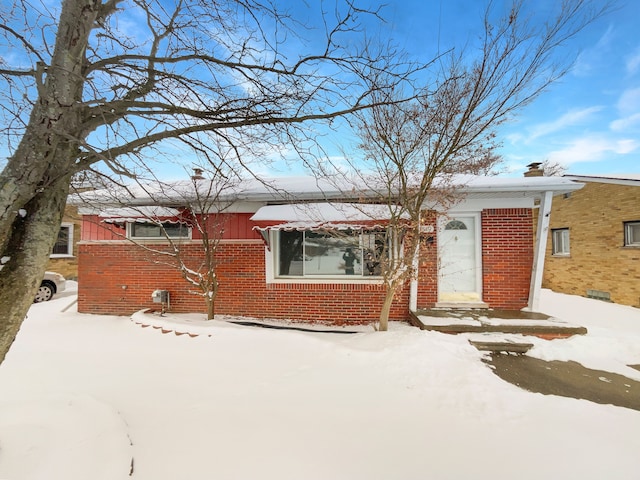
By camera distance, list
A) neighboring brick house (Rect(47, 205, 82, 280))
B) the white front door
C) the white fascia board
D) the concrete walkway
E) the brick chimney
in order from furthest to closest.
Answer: neighboring brick house (Rect(47, 205, 82, 280)), the brick chimney, the white front door, the white fascia board, the concrete walkway

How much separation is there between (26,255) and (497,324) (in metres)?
8.01

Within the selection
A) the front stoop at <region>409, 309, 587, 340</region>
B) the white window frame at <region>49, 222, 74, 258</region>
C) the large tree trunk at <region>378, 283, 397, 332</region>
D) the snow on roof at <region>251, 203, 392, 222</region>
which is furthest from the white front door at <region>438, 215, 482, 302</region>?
the white window frame at <region>49, 222, 74, 258</region>

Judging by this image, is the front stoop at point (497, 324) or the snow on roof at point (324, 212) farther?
the snow on roof at point (324, 212)

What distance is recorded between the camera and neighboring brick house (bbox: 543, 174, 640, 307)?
11511 millimetres

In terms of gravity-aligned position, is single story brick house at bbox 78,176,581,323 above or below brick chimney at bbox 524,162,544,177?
below

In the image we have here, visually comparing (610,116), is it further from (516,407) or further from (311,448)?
(311,448)

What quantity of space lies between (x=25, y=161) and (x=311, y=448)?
4041 mm

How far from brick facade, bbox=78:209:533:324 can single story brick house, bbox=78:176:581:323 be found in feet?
0.09

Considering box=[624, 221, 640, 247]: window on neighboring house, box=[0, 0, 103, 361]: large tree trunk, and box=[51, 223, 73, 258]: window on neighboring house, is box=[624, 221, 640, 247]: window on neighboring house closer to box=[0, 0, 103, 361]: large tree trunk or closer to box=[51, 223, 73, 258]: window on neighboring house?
box=[0, 0, 103, 361]: large tree trunk

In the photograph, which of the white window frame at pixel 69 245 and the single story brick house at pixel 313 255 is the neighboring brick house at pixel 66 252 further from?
the single story brick house at pixel 313 255

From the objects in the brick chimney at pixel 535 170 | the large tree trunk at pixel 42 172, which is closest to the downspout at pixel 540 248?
the brick chimney at pixel 535 170

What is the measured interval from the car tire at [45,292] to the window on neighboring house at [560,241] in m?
26.0

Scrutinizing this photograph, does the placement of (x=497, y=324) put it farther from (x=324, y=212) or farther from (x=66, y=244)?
(x=66, y=244)

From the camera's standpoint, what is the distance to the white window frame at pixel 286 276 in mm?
7883
